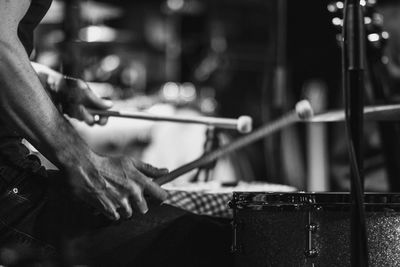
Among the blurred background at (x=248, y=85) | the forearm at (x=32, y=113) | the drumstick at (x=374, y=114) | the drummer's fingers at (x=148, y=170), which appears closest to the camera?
the forearm at (x=32, y=113)

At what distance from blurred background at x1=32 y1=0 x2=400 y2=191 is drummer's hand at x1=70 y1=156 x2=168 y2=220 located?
3.37 ft

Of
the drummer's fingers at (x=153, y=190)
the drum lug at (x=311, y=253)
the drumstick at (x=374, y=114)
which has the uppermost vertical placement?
the drumstick at (x=374, y=114)

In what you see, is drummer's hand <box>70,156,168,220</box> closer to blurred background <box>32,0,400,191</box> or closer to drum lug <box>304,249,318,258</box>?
drum lug <box>304,249,318,258</box>

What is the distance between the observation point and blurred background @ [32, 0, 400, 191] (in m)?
3.76

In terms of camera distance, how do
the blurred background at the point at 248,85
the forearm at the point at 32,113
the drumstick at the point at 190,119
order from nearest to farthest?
the forearm at the point at 32,113 < the drumstick at the point at 190,119 < the blurred background at the point at 248,85

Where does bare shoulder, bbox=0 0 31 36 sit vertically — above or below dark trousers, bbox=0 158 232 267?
above

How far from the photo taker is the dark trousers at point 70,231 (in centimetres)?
159

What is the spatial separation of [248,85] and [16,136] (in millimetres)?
4770

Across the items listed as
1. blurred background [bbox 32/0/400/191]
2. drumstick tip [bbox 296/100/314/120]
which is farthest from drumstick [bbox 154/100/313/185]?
blurred background [bbox 32/0/400/191]

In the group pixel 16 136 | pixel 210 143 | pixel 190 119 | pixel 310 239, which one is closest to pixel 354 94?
pixel 310 239

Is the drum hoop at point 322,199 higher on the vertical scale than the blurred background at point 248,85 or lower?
lower

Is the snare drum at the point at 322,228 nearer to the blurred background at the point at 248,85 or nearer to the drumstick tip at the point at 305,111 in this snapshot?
the drumstick tip at the point at 305,111

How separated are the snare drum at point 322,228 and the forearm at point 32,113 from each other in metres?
0.49

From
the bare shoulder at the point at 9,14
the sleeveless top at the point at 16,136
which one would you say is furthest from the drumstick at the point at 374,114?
the bare shoulder at the point at 9,14
